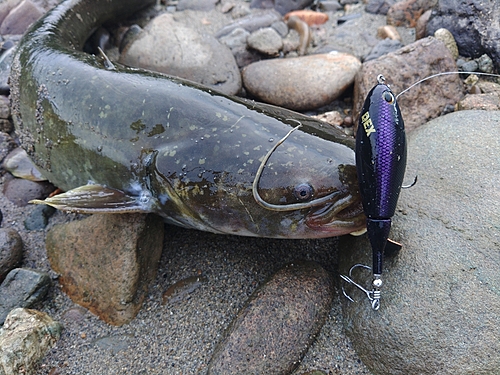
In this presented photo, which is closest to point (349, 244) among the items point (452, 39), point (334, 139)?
point (334, 139)

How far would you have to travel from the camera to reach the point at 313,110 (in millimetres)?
3826

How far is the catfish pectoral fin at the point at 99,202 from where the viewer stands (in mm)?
2541

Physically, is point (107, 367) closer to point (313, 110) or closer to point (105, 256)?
point (105, 256)

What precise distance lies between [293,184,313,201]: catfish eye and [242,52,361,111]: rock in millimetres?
1689

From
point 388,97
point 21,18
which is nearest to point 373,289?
point 388,97

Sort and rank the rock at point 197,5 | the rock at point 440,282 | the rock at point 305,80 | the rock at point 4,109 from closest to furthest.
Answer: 1. the rock at point 440,282
2. the rock at point 305,80
3. the rock at point 4,109
4. the rock at point 197,5

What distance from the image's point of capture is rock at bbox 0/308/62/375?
2350 mm

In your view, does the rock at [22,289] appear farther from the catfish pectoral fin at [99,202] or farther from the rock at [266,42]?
the rock at [266,42]

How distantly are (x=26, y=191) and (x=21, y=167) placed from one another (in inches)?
9.2

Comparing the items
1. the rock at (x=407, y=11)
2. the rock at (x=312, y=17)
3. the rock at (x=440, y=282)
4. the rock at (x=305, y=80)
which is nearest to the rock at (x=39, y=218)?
the rock at (x=305, y=80)

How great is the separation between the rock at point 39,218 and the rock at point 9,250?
20cm

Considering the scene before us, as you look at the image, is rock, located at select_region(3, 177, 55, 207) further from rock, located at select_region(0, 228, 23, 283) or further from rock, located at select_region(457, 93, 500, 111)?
rock, located at select_region(457, 93, 500, 111)

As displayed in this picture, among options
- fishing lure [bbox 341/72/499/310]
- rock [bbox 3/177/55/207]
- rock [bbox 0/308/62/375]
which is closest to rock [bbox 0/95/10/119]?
rock [bbox 3/177/55/207]

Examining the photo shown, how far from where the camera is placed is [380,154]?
1.94 m
